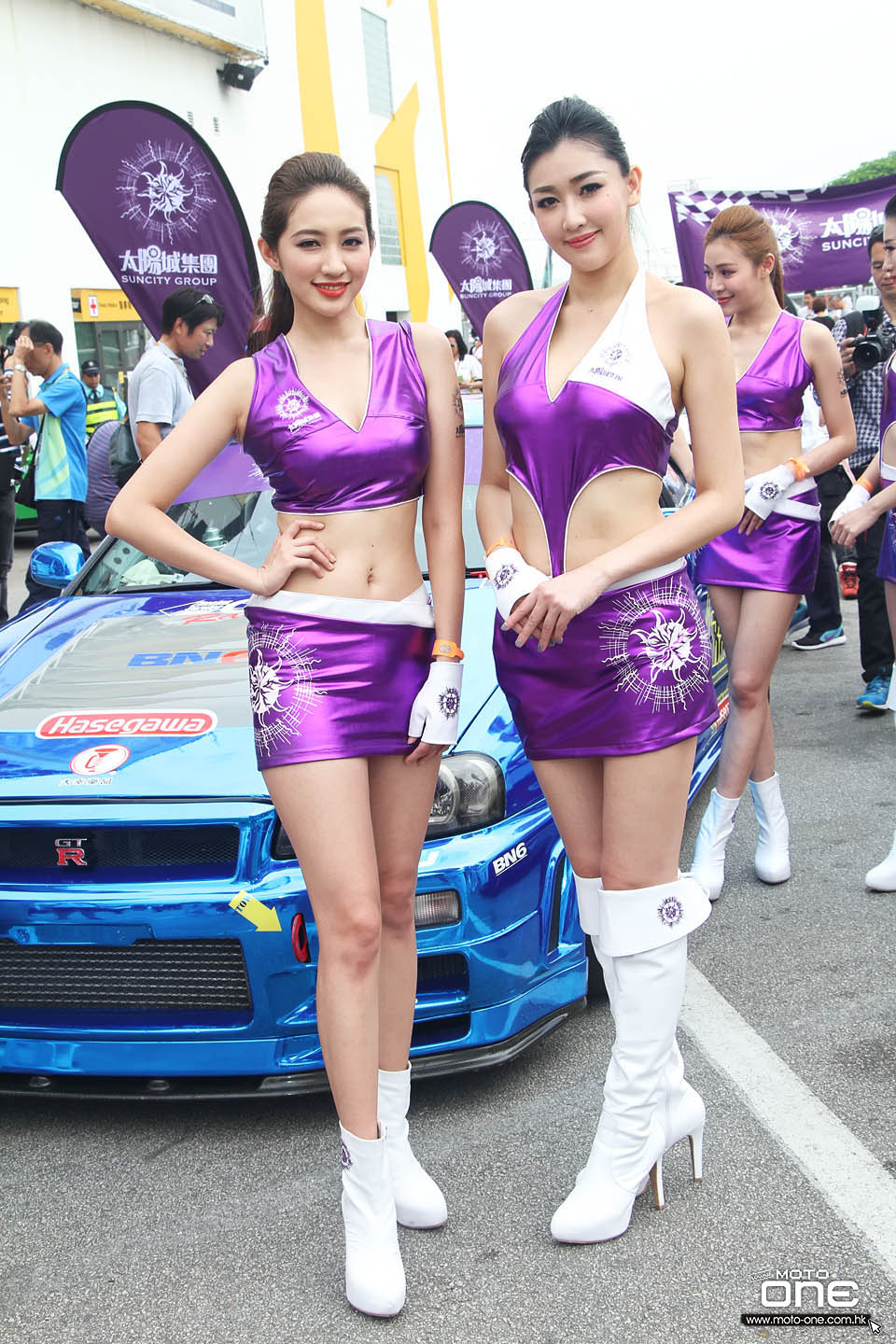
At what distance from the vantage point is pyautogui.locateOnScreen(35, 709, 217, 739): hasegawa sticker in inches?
116

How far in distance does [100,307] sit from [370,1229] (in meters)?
20.8

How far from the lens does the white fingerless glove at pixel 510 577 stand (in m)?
2.27

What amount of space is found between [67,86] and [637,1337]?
2135 centimetres

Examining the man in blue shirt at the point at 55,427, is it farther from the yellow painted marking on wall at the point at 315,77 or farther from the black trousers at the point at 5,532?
the yellow painted marking on wall at the point at 315,77

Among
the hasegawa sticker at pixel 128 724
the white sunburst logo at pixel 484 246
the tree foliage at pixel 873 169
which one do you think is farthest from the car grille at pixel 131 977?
the tree foliage at pixel 873 169

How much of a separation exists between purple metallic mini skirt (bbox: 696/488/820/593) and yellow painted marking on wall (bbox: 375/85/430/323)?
27905mm

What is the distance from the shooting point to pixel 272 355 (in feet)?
7.82

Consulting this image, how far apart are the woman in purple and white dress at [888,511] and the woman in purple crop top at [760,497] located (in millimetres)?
106

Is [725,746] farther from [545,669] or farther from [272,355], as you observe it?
[272,355]

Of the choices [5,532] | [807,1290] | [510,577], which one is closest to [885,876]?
[807,1290]

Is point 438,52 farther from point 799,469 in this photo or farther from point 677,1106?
point 677,1106

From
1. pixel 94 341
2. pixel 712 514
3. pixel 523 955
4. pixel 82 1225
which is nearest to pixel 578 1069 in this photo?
pixel 523 955

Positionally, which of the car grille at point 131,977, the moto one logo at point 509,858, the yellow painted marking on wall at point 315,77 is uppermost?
the yellow painted marking on wall at point 315,77

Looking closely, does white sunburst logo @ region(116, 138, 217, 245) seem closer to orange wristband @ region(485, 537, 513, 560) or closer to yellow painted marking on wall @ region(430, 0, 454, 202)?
orange wristband @ region(485, 537, 513, 560)
